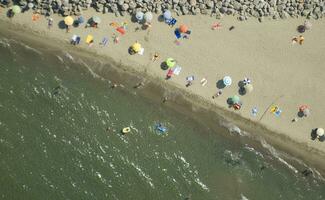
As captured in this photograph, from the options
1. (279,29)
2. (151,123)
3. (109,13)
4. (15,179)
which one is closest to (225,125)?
(151,123)

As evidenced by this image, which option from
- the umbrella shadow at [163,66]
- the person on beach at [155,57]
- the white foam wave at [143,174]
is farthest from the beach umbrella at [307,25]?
the white foam wave at [143,174]

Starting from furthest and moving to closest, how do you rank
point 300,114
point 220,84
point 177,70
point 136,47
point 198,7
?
point 300,114, point 198,7, point 220,84, point 177,70, point 136,47

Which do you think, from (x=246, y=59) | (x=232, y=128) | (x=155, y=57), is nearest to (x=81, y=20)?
(x=155, y=57)

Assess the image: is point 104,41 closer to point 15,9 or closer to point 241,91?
point 15,9

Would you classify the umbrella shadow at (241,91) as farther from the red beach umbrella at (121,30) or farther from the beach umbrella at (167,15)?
the red beach umbrella at (121,30)

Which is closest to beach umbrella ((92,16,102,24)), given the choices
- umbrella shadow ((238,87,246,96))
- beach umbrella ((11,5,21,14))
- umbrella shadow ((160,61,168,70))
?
beach umbrella ((11,5,21,14))

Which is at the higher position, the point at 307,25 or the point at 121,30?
the point at 307,25

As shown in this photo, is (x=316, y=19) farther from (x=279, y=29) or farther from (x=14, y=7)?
(x=14, y=7)
